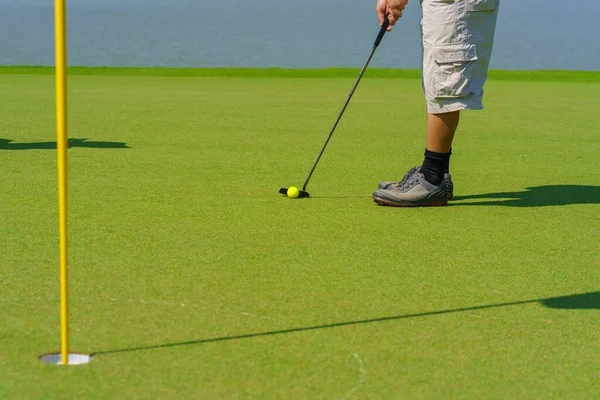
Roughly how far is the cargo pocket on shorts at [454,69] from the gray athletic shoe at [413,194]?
1.16ft

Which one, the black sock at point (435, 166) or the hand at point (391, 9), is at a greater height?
the hand at point (391, 9)

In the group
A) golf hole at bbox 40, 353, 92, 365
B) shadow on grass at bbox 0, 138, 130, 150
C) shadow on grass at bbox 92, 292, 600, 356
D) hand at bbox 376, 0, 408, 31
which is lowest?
shadow on grass at bbox 0, 138, 130, 150

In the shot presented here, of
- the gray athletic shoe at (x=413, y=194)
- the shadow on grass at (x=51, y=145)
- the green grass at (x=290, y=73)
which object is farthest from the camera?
the green grass at (x=290, y=73)

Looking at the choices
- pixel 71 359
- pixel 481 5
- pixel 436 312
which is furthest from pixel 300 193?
pixel 71 359

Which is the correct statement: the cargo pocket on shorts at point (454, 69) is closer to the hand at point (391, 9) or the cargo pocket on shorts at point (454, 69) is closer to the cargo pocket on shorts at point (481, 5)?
the cargo pocket on shorts at point (481, 5)

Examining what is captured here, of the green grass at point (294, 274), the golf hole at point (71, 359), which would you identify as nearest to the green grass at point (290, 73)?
the green grass at point (294, 274)

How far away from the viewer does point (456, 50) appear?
3709 mm

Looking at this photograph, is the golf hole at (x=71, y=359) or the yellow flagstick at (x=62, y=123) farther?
the golf hole at (x=71, y=359)

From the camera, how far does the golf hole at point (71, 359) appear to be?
175cm

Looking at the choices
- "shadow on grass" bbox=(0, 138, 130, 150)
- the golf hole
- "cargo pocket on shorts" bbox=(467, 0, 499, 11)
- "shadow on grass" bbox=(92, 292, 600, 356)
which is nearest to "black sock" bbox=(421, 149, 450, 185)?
"cargo pocket on shorts" bbox=(467, 0, 499, 11)

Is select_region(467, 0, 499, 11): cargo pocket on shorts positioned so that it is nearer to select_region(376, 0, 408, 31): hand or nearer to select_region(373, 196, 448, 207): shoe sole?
select_region(376, 0, 408, 31): hand

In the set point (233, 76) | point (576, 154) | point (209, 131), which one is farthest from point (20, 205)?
point (233, 76)

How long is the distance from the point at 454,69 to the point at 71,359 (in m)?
2.35

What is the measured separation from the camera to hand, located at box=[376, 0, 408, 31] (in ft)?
12.7
